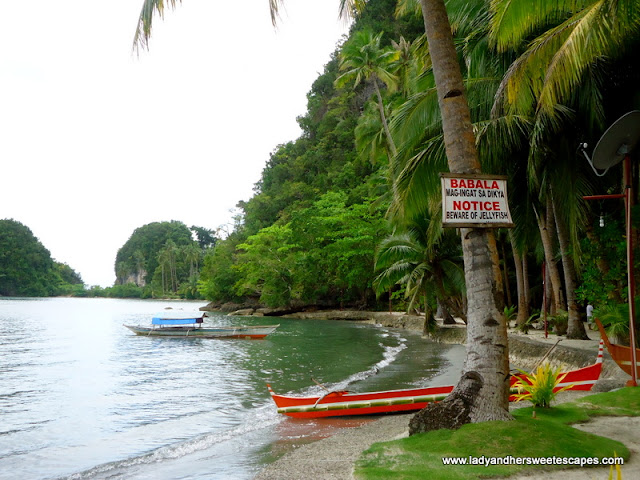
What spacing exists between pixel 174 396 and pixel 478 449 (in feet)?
37.2

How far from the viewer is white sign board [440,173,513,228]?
229 inches

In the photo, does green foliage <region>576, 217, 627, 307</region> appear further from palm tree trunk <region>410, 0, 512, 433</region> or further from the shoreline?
palm tree trunk <region>410, 0, 512, 433</region>

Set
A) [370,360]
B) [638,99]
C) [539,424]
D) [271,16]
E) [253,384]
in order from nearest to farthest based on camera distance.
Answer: [539,424]
[271,16]
[638,99]
[253,384]
[370,360]

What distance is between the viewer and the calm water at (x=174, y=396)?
28.4 ft

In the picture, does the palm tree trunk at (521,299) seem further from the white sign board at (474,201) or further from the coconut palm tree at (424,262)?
the white sign board at (474,201)

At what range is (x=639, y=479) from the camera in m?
4.48

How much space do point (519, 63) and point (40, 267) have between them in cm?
15016

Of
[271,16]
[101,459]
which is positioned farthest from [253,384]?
[271,16]

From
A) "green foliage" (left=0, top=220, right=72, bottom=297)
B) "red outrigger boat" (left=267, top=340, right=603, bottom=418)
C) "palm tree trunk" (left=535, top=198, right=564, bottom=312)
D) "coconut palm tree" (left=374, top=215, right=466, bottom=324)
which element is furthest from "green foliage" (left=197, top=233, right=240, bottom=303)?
"green foliage" (left=0, top=220, right=72, bottom=297)

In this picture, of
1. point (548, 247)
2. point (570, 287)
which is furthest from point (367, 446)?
point (548, 247)

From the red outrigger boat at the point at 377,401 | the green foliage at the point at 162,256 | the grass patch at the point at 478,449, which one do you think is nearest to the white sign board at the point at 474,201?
the grass patch at the point at 478,449

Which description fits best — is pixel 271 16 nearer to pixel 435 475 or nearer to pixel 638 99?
pixel 435 475

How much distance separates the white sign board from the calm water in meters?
4.69

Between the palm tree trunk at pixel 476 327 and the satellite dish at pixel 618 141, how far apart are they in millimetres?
2605
